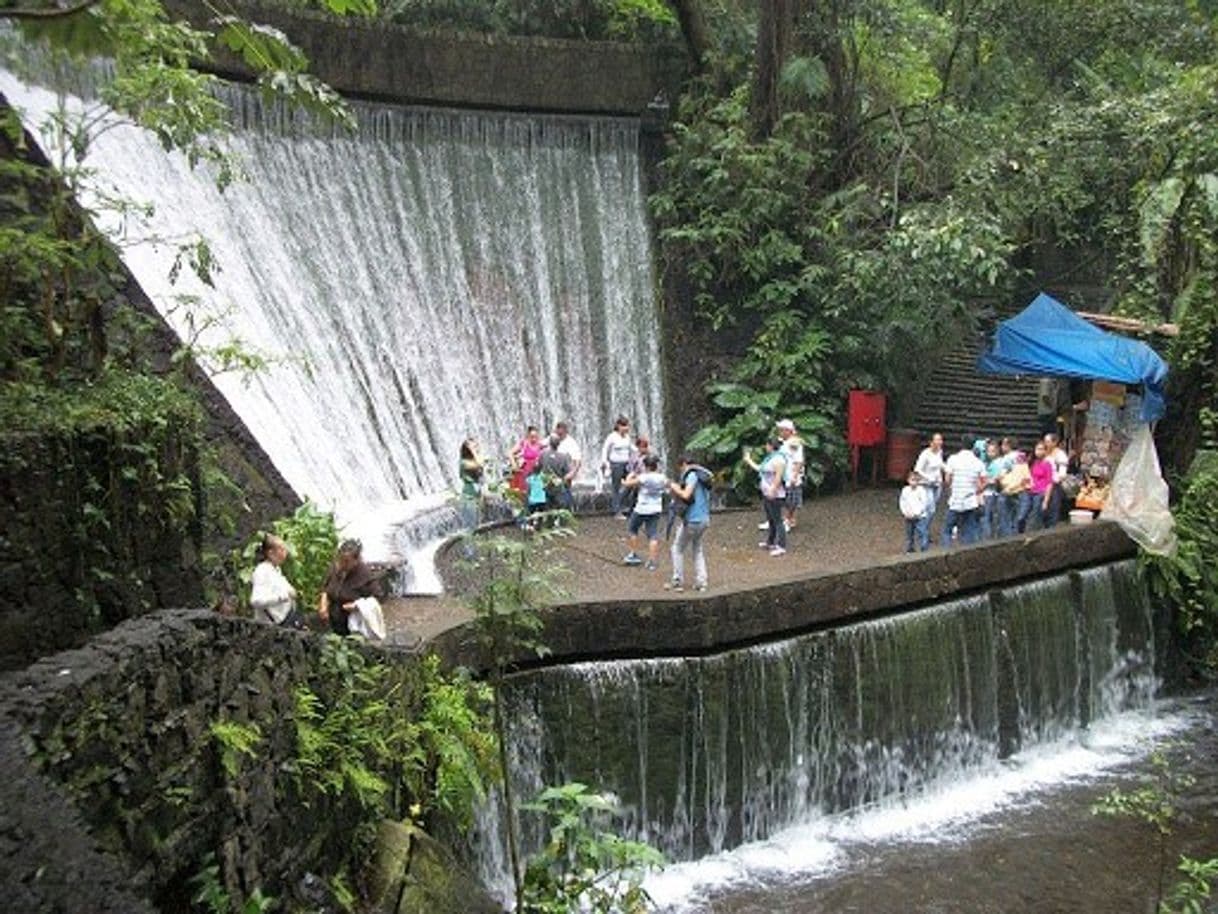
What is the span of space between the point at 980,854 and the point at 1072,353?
22.0 ft

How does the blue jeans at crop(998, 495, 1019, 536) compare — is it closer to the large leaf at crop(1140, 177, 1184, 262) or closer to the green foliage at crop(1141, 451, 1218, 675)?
the green foliage at crop(1141, 451, 1218, 675)

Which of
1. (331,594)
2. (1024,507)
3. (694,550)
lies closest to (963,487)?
(1024,507)

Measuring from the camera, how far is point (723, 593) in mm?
10766

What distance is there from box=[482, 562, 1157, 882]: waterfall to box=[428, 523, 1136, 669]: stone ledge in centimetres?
14

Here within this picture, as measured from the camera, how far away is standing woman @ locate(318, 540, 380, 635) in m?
8.85

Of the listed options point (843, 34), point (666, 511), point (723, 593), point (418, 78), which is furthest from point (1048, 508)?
point (418, 78)

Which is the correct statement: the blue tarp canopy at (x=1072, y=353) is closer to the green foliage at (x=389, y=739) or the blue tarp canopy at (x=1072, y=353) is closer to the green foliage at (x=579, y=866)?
the green foliage at (x=389, y=739)

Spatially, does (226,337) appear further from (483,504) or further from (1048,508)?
(1048,508)

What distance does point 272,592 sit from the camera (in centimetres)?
848

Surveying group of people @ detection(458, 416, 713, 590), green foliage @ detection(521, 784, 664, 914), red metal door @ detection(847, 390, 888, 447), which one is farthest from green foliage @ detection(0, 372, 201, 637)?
red metal door @ detection(847, 390, 888, 447)

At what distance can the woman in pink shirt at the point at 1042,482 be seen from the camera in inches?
563

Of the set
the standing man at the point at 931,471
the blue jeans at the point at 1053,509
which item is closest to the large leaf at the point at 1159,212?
the blue jeans at the point at 1053,509

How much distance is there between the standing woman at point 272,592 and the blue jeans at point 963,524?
796 centimetres

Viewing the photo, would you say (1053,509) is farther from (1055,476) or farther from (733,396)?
(733,396)
